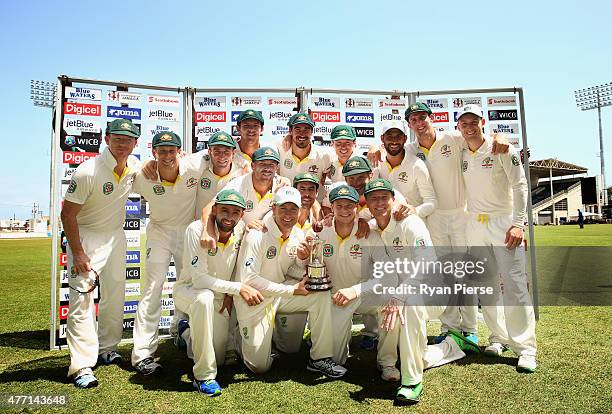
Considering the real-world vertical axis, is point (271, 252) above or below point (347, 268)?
above

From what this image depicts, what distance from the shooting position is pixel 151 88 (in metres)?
6.60

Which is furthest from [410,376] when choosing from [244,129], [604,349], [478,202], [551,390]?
[244,129]

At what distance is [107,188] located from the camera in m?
5.09

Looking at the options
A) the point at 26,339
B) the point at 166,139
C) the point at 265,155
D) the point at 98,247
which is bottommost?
the point at 26,339

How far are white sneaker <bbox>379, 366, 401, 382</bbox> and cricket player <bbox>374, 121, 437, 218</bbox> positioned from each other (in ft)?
6.82

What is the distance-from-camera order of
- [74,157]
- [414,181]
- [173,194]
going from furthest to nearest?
[74,157] < [414,181] < [173,194]

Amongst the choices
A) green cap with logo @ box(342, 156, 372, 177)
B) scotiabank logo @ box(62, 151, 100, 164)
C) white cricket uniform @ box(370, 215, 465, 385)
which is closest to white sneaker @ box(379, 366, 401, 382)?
white cricket uniform @ box(370, 215, 465, 385)

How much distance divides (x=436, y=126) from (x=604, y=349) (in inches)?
172

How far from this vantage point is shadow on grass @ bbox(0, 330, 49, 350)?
600 centimetres

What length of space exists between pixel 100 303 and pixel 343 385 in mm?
3177

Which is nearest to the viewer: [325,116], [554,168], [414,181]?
[414,181]

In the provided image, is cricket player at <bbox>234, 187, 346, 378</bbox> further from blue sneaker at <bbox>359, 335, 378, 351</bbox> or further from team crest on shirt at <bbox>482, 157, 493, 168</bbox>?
team crest on shirt at <bbox>482, 157, 493, 168</bbox>

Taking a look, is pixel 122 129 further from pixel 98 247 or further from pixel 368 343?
pixel 368 343

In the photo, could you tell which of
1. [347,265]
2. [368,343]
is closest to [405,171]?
[347,265]
